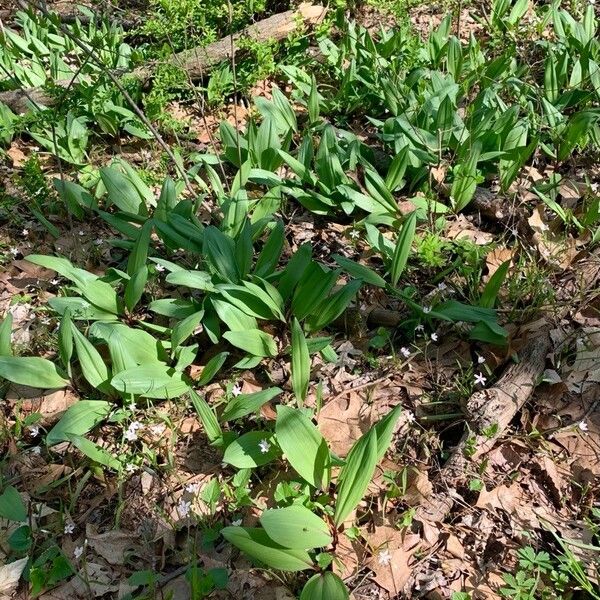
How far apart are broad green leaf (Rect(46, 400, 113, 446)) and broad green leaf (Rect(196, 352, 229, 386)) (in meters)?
0.39

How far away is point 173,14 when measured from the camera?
417cm

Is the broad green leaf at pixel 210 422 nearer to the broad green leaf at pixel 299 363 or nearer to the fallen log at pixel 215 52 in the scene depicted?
the broad green leaf at pixel 299 363

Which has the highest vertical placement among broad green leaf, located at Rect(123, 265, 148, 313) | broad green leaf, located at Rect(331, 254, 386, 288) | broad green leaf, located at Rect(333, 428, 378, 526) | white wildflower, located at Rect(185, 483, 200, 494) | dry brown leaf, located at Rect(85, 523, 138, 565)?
broad green leaf, located at Rect(123, 265, 148, 313)

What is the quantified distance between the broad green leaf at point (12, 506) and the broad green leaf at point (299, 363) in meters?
1.09

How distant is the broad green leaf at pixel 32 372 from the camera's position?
2.59 meters

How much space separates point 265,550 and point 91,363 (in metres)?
1.13

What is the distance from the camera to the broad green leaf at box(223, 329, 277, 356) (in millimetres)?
2600

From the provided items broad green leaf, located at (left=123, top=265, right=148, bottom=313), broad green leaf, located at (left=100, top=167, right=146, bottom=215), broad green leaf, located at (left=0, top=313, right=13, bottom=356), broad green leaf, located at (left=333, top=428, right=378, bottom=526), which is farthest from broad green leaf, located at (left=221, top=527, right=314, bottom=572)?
broad green leaf, located at (left=100, top=167, right=146, bottom=215)

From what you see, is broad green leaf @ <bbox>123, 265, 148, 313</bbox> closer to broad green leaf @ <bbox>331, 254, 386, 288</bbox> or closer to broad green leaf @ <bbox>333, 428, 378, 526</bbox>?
broad green leaf @ <bbox>331, 254, 386, 288</bbox>

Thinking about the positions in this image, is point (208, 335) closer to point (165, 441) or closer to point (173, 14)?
point (165, 441)

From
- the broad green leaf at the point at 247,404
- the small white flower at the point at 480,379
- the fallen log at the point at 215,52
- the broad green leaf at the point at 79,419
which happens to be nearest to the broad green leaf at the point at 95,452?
the broad green leaf at the point at 79,419

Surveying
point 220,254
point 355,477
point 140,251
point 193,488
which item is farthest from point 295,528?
point 140,251

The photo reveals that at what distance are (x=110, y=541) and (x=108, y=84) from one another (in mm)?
3196

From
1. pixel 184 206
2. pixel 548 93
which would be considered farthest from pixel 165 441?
pixel 548 93
